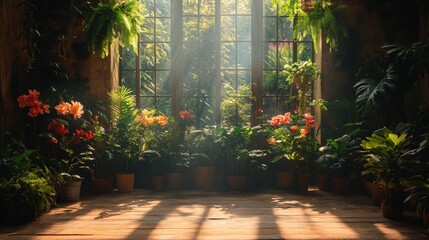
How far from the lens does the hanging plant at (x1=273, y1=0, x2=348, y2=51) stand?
20.0ft

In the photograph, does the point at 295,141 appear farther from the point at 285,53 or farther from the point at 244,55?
the point at 244,55

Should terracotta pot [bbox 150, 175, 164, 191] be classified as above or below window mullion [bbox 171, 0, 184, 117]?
below

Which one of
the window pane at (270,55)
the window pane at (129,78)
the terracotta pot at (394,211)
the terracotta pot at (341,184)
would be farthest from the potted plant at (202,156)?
the terracotta pot at (394,211)

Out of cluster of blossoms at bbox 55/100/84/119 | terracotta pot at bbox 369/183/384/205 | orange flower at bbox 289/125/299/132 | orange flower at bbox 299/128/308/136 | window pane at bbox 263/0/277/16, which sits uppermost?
window pane at bbox 263/0/277/16

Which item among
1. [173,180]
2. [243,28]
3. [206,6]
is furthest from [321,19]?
[173,180]

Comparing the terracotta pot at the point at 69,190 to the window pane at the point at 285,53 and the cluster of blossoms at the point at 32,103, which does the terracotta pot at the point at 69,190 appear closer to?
the cluster of blossoms at the point at 32,103

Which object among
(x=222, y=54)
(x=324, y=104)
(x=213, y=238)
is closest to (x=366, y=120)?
(x=324, y=104)

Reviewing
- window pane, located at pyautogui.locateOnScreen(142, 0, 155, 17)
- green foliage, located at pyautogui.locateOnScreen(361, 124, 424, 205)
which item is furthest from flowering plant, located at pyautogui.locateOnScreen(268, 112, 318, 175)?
window pane, located at pyautogui.locateOnScreen(142, 0, 155, 17)

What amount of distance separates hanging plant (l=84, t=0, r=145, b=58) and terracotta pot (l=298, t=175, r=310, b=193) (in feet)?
8.69

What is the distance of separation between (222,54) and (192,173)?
1772 mm

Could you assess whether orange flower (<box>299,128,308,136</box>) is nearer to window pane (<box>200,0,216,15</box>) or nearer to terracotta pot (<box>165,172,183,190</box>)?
terracotta pot (<box>165,172,183,190</box>)

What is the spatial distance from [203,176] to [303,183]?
126 centimetres

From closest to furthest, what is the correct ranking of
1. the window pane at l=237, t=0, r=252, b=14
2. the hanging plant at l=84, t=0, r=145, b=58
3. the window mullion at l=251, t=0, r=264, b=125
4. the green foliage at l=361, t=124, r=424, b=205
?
1. the green foliage at l=361, t=124, r=424, b=205
2. the hanging plant at l=84, t=0, r=145, b=58
3. the window mullion at l=251, t=0, r=264, b=125
4. the window pane at l=237, t=0, r=252, b=14

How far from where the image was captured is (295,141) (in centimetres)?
600
